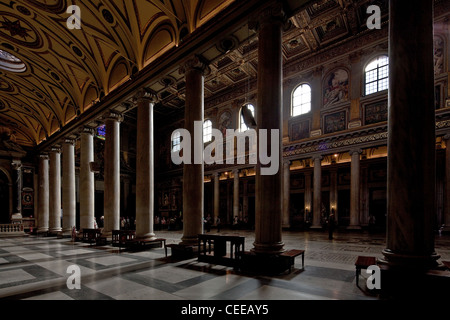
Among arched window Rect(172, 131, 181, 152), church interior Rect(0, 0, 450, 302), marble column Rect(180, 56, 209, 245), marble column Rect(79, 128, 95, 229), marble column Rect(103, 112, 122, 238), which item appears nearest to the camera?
church interior Rect(0, 0, 450, 302)

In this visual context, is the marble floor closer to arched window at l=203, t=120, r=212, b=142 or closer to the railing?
the railing

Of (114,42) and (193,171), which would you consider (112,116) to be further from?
(193,171)

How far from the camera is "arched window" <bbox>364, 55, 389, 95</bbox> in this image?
1587cm

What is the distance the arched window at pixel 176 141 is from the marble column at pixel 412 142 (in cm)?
2475

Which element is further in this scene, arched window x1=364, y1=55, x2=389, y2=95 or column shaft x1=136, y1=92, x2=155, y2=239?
arched window x1=364, y1=55, x2=389, y2=95

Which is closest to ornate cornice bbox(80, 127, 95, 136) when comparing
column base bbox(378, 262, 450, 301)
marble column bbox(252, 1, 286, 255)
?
marble column bbox(252, 1, 286, 255)

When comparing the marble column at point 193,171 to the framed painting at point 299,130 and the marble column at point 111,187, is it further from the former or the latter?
the framed painting at point 299,130

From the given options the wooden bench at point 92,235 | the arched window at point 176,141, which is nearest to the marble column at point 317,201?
the wooden bench at point 92,235

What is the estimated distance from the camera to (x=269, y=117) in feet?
19.6

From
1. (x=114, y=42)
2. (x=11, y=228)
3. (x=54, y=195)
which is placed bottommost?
(x=11, y=228)

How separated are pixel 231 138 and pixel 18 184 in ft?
61.7

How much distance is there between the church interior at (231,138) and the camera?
14.2 feet

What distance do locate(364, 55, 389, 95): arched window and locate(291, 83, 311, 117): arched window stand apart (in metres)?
3.93

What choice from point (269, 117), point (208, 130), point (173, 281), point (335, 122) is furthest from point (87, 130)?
point (335, 122)
